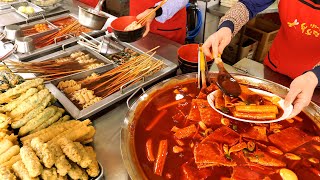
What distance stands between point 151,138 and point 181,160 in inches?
9.5

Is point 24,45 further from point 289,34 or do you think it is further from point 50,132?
point 289,34

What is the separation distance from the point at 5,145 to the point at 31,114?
270mm

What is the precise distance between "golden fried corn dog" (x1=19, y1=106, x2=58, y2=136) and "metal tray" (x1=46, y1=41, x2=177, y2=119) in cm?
16

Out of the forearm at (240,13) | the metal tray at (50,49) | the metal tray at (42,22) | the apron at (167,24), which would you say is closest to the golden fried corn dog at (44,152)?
the metal tray at (50,49)

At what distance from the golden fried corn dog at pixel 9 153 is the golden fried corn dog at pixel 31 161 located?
0.41 feet

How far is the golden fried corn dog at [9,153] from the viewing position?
4.78 ft

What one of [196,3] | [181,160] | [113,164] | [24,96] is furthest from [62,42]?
[196,3]

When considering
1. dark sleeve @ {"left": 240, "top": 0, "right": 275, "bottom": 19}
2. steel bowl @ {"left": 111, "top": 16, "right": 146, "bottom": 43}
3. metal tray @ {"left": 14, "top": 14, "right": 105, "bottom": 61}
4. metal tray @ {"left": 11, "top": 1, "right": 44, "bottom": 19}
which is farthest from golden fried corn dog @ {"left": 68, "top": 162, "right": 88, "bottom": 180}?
metal tray @ {"left": 11, "top": 1, "right": 44, "bottom": 19}

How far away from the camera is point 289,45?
A: 273 cm

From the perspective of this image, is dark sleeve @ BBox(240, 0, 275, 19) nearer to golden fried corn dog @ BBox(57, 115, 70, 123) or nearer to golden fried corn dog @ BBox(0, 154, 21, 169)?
golden fried corn dog @ BBox(57, 115, 70, 123)

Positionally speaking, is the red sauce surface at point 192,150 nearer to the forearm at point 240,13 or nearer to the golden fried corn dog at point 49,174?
the golden fried corn dog at point 49,174

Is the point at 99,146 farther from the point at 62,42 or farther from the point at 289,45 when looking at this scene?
the point at 289,45

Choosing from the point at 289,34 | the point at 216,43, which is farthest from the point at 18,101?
the point at 289,34

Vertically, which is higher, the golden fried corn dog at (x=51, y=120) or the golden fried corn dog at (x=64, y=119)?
the golden fried corn dog at (x=51, y=120)
